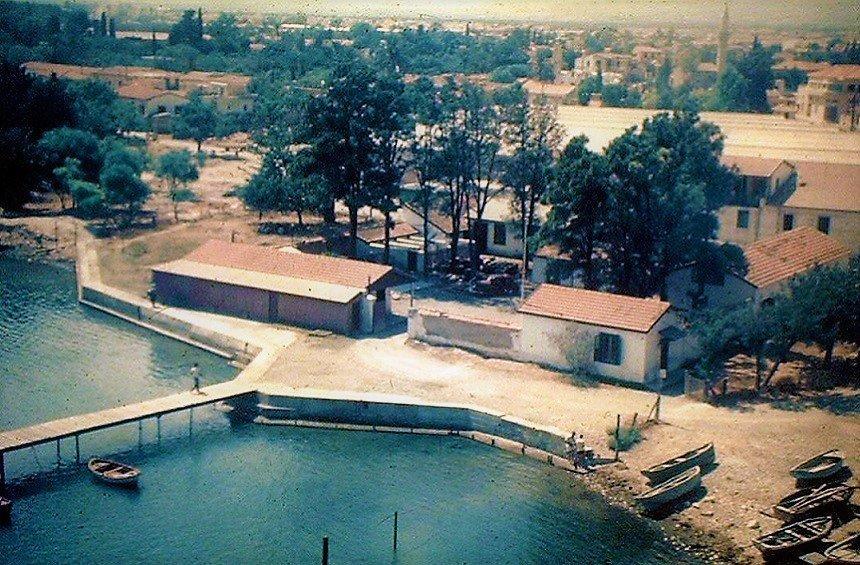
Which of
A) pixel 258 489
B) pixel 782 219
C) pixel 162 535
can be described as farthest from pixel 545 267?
pixel 162 535

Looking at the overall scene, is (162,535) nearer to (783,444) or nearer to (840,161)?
(783,444)

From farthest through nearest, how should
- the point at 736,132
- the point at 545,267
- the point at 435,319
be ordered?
the point at 736,132
the point at 545,267
the point at 435,319

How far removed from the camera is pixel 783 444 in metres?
31.6

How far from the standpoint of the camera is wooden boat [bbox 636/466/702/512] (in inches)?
1146

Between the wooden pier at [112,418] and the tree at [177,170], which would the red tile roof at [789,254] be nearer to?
the wooden pier at [112,418]

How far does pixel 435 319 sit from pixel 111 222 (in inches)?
983

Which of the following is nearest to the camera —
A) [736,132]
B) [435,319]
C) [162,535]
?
[162,535]

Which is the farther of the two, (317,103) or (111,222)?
(111,222)

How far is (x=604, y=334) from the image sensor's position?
3662cm

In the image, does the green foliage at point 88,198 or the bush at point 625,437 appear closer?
the bush at point 625,437

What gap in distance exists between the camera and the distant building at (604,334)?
3619 centimetres

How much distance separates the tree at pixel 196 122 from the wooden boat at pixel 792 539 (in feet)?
196

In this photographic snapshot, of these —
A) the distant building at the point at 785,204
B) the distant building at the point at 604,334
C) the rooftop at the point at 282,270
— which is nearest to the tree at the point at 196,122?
the rooftop at the point at 282,270

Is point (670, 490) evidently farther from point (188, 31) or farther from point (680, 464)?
point (188, 31)
